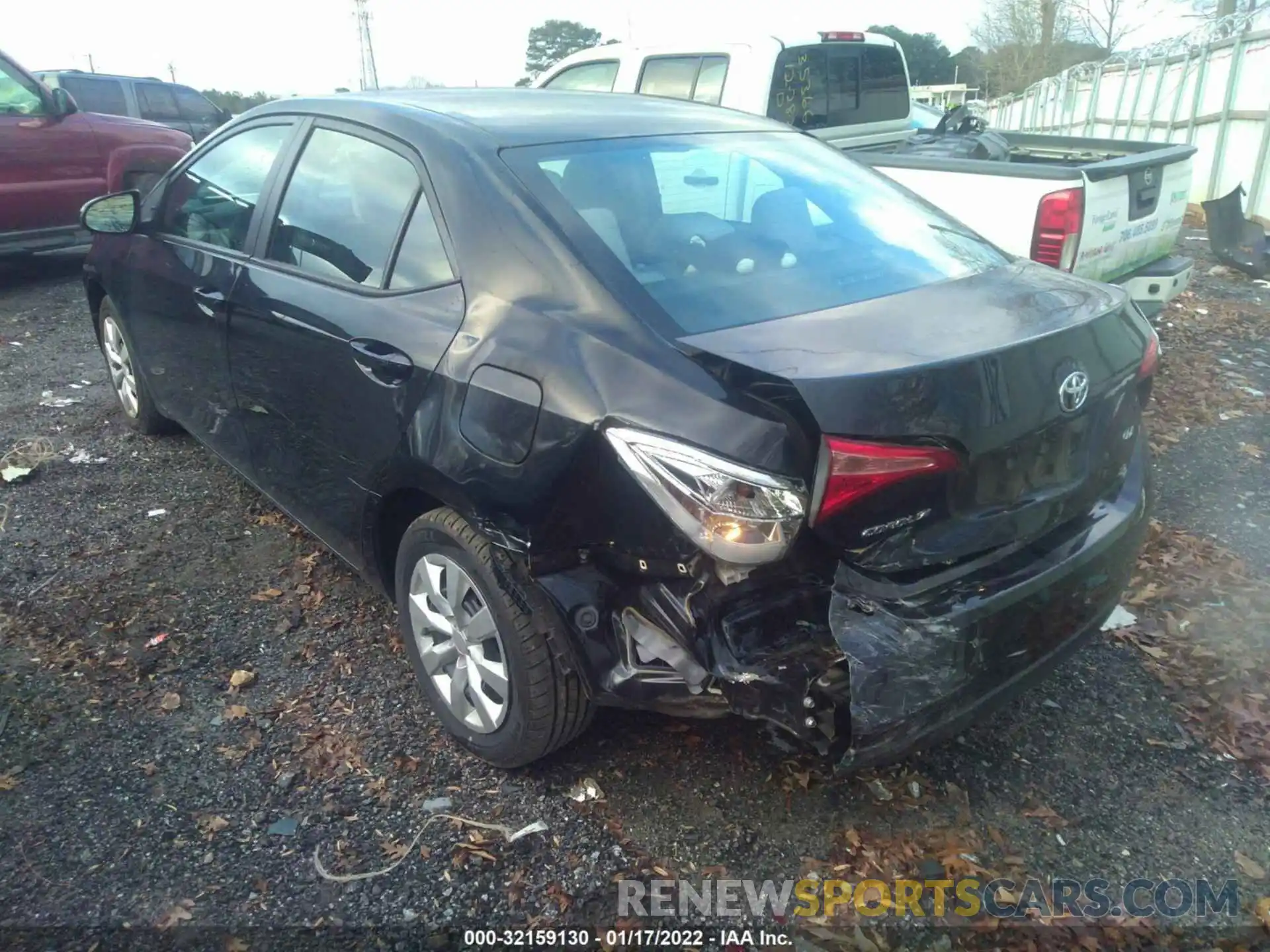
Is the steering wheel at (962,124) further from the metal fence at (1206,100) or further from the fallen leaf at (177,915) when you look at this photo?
the fallen leaf at (177,915)

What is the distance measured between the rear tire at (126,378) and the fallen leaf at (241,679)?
Result: 7.04 feet

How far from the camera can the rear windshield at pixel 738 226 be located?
8.13 feet

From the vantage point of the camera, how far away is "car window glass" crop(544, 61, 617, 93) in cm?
806

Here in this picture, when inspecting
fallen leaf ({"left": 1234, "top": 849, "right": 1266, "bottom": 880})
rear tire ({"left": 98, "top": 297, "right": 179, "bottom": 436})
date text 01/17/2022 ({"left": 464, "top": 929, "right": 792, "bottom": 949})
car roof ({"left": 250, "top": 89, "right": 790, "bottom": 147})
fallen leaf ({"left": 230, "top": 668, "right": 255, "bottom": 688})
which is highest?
car roof ({"left": 250, "top": 89, "right": 790, "bottom": 147})

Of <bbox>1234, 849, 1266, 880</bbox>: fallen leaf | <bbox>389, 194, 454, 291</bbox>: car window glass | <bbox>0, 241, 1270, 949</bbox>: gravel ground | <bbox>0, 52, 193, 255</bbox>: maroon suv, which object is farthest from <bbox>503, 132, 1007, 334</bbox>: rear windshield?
<bbox>0, 52, 193, 255</bbox>: maroon suv

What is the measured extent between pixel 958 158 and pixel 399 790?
4551 millimetres

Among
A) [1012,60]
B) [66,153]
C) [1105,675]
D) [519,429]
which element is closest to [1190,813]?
[1105,675]

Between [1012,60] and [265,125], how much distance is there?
41.6m

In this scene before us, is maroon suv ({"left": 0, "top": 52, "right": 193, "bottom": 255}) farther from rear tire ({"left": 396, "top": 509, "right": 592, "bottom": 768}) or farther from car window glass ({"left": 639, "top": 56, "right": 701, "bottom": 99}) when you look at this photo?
rear tire ({"left": 396, "top": 509, "right": 592, "bottom": 768})

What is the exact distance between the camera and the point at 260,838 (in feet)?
8.24

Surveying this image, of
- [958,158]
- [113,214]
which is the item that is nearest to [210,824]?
[113,214]

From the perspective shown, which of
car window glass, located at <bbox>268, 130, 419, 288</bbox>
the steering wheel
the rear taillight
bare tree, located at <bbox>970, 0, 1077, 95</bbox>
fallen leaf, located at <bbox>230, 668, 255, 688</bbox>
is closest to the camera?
car window glass, located at <bbox>268, 130, 419, 288</bbox>

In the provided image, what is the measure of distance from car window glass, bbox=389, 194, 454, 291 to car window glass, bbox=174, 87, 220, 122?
16.1 m

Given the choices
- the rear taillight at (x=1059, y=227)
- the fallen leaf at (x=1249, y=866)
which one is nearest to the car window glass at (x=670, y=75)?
the rear taillight at (x=1059, y=227)
